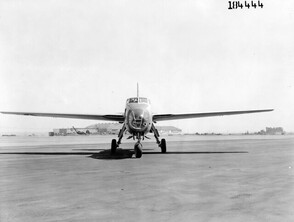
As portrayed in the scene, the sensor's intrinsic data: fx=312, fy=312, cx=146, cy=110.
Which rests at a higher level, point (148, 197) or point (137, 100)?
point (137, 100)

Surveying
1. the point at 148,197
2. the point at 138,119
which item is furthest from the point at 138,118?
the point at 148,197

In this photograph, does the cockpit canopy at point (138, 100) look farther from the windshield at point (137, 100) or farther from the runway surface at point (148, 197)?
the runway surface at point (148, 197)

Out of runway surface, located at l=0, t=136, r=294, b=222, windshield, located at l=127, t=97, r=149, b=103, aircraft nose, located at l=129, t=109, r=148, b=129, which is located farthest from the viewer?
windshield, located at l=127, t=97, r=149, b=103

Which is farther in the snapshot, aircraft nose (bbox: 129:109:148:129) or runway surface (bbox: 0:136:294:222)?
aircraft nose (bbox: 129:109:148:129)

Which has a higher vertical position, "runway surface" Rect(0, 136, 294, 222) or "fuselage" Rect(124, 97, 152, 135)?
"fuselage" Rect(124, 97, 152, 135)

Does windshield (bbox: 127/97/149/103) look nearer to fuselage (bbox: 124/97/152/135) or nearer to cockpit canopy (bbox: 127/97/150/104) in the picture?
cockpit canopy (bbox: 127/97/150/104)

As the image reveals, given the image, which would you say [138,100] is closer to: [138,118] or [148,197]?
[138,118]

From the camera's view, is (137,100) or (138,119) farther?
(137,100)

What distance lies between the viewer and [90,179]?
10930 mm

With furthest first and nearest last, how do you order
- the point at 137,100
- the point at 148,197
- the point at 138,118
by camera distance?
the point at 137,100 → the point at 138,118 → the point at 148,197

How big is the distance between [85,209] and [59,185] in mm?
3377

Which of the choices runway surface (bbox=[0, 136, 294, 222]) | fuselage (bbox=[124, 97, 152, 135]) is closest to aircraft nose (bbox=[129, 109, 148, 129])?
fuselage (bbox=[124, 97, 152, 135])

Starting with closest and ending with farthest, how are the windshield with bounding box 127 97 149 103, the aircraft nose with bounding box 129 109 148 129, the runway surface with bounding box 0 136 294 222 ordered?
the runway surface with bounding box 0 136 294 222, the aircraft nose with bounding box 129 109 148 129, the windshield with bounding box 127 97 149 103

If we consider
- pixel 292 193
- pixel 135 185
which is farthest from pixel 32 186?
pixel 292 193
